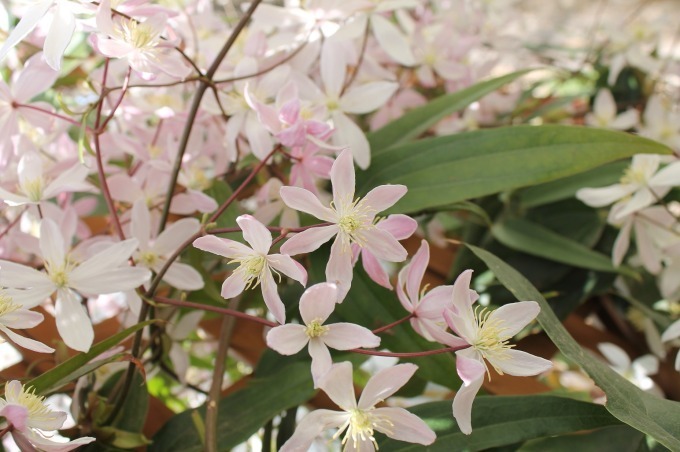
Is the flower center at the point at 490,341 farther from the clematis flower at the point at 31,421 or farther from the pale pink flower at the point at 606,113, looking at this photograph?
the pale pink flower at the point at 606,113

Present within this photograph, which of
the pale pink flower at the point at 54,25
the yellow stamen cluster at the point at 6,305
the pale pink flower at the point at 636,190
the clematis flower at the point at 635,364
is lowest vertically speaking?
the clematis flower at the point at 635,364

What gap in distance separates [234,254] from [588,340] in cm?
40

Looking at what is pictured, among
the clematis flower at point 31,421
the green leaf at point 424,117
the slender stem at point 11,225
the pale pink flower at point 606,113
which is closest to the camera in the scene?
the clematis flower at point 31,421

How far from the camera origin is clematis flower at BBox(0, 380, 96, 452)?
0.26 metres

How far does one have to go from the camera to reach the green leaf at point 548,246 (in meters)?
0.51

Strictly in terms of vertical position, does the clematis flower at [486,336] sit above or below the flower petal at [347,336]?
below

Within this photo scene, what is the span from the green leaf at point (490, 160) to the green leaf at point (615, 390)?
80 mm

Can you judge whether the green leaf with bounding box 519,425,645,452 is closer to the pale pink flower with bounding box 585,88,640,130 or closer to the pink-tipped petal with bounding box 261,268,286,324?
the pink-tipped petal with bounding box 261,268,286,324

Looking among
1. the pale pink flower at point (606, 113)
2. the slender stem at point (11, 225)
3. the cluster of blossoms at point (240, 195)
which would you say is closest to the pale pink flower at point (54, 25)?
the cluster of blossoms at point (240, 195)

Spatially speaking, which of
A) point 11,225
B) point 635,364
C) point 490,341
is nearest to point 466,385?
point 490,341

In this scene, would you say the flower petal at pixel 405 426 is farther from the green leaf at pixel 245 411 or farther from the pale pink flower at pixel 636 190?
the pale pink flower at pixel 636 190

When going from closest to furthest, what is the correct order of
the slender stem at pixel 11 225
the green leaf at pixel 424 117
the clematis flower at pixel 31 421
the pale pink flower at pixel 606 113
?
1. the clematis flower at pixel 31 421
2. the slender stem at pixel 11 225
3. the green leaf at pixel 424 117
4. the pale pink flower at pixel 606 113

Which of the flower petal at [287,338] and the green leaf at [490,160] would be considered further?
the green leaf at [490,160]

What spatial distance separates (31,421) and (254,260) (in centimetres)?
10
